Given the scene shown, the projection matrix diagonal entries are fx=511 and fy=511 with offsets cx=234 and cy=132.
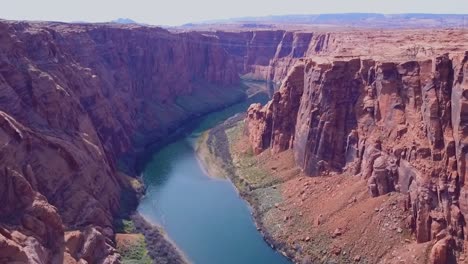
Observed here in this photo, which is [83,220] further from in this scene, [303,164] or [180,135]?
[180,135]

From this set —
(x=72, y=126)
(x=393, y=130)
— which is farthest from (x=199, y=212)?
(x=393, y=130)

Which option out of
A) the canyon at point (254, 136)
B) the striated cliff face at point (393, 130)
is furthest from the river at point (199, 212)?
the striated cliff face at point (393, 130)

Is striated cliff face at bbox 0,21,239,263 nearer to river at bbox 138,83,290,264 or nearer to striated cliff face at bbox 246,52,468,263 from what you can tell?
river at bbox 138,83,290,264

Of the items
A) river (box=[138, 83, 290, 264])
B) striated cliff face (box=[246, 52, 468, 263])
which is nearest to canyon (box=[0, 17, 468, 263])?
striated cliff face (box=[246, 52, 468, 263])

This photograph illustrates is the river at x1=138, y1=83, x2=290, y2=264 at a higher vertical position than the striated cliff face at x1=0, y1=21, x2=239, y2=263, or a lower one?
lower

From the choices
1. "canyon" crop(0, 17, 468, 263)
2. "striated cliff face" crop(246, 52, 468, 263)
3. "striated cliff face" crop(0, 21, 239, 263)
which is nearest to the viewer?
"striated cliff face" crop(0, 21, 239, 263)

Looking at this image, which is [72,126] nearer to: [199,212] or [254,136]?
[199,212]

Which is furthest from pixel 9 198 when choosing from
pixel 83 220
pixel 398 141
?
pixel 398 141
